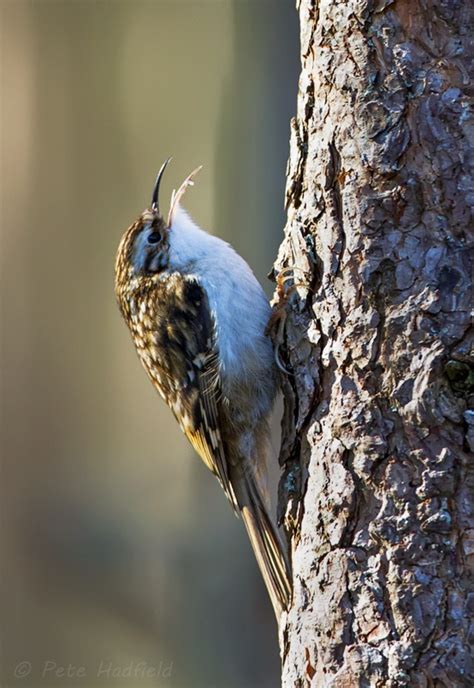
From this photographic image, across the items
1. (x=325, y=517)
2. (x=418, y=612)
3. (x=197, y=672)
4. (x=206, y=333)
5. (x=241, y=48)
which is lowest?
(x=197, y=672)

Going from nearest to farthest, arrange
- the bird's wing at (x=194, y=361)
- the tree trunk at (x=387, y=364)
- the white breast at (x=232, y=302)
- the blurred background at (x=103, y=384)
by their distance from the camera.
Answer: the tree trunk at (x=387, y=364)
the white breast at (x=232, y=302)
the bird's wing at (x=194, y=361)
the blurred background at (x=103, y=384)

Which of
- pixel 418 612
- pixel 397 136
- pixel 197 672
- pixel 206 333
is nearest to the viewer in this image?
pixel 418 612

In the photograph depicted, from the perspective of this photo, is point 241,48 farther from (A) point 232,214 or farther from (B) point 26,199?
(B) point 26,199

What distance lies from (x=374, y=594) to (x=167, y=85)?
3.44 metres

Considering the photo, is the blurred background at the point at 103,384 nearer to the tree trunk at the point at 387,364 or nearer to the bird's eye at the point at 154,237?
the bird's eye at the point at 154,237

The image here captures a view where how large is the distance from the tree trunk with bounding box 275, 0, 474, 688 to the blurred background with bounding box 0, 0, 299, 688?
257 cm

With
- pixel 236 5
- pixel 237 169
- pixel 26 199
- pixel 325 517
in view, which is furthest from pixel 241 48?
pixel 325 517

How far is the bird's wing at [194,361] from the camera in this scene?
254 centimetres

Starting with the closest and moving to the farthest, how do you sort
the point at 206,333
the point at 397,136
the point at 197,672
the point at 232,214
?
the point at 397,136
the point at 206,333
the point at 232,214
the point at 197,672

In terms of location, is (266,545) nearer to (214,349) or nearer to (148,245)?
(214,349)

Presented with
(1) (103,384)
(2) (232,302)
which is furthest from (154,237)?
(1) (103,384)

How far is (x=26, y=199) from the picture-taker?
15.7 feet

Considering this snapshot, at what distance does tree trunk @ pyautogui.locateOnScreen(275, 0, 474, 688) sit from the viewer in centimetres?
171
